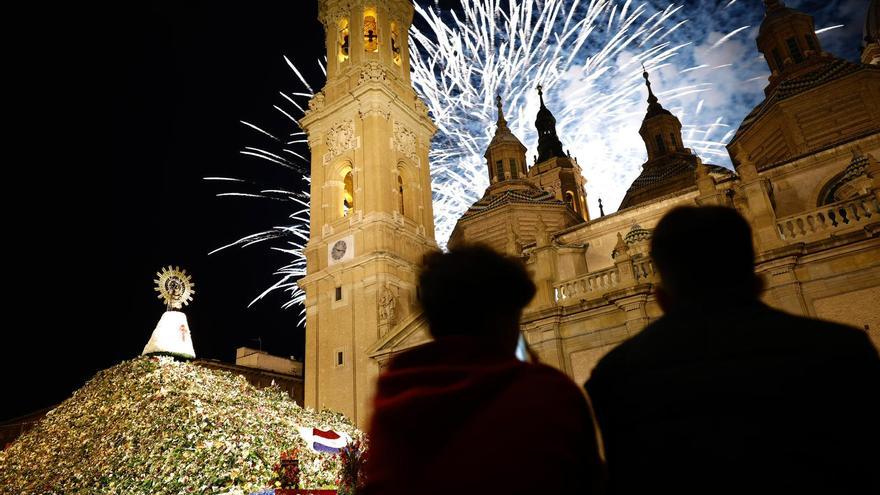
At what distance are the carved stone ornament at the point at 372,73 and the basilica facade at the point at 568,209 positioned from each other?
0.12 meters

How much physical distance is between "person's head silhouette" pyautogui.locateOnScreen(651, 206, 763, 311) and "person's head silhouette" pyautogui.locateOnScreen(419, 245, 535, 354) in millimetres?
680

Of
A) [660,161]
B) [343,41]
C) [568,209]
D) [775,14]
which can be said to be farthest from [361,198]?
[775,14]

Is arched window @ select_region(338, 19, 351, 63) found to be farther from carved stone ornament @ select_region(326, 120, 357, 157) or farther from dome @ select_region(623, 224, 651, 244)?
dome @ select_region(623, 224, 651, 244)

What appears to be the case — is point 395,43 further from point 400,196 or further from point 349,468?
point 349,468

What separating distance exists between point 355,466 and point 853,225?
14.6 m

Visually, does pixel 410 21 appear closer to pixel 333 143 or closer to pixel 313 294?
pixel 333 143

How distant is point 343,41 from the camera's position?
33.1 metres

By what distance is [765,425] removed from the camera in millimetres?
1890

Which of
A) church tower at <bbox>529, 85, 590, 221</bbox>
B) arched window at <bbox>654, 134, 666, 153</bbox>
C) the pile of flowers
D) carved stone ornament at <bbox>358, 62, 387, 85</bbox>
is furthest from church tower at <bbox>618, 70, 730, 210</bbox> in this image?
the pile of flowers

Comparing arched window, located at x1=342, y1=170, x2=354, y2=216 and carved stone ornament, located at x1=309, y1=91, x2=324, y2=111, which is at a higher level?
carved stone ornament, located at x1=309, y1=91, x2=324, y2=111

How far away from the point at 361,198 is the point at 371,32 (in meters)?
12.3

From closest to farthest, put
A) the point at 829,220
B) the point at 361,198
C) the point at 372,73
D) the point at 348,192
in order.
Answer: the point at 829,220 → the point at 361,198 → the point at 372,73 → the point at 348,192

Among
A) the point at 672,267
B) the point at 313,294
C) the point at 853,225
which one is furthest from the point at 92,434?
the point at 853,225

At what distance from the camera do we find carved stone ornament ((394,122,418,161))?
3031 centimetres
